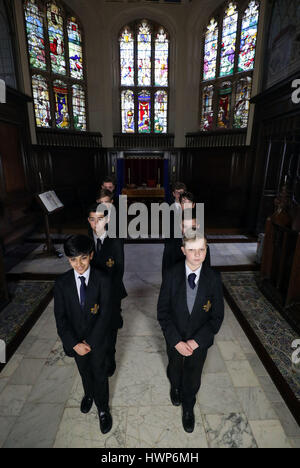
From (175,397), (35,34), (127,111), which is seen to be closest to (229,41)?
(127,111)

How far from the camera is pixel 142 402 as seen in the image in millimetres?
2324

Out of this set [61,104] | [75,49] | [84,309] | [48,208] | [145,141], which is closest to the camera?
[84,309]

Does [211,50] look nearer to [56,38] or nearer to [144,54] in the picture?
[144,54]

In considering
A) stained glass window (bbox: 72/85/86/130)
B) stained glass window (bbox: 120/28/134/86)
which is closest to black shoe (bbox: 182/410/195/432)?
stained glass window (bbox: 72/85/86/130)

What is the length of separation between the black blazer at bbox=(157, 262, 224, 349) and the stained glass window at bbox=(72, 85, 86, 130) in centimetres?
995

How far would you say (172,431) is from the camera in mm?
2070

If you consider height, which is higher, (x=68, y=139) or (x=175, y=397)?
(x=68, y=139)

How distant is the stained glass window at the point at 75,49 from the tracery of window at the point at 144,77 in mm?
1668

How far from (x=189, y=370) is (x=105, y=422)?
2.69 feet

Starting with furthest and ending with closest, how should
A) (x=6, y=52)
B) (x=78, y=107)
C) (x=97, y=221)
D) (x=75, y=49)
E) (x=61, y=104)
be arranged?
(x=78, y=107), (x=61, y=104), (x=75, y=49), (x=6, y=52), (x=97, y=221)

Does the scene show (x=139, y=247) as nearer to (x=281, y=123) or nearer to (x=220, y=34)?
(x=281, y=123)

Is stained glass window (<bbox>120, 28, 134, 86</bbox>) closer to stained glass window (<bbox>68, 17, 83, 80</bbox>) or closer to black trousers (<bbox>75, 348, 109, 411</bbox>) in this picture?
stained glass window (<bbox>68, 17, 83, 80</bbox>)

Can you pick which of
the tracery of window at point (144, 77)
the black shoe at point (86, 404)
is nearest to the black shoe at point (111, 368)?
the black shoe at point (86, 404)

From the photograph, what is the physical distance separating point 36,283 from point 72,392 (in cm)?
270
